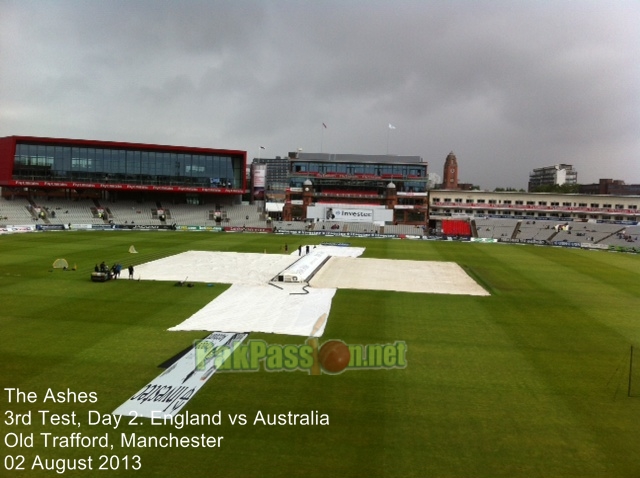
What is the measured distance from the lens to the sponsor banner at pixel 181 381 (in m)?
12.5

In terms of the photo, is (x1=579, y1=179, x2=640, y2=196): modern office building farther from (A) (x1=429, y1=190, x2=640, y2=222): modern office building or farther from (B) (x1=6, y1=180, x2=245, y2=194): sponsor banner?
(B) (x1=6, y1=180, x2=245, y2=194): sponsor banner

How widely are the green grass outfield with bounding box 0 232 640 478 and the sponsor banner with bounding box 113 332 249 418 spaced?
46 centimetres

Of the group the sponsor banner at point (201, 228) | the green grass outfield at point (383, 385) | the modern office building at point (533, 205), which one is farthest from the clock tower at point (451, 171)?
the green grass outfield at point (383, 385)

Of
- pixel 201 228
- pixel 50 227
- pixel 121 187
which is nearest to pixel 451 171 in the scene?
pixel 201 228

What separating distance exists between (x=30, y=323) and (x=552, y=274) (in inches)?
1491

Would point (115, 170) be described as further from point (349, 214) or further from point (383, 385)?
point (383, 385)

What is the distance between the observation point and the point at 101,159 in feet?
258

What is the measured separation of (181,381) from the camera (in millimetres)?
14297

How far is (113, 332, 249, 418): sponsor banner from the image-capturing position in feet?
41.0

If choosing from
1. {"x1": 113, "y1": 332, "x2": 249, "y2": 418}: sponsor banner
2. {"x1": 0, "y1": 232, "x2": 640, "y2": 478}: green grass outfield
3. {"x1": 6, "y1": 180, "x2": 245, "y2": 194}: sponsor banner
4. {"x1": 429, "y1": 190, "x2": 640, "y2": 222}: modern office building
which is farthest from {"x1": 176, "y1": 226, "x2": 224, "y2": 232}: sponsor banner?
{"x1": 113, "y1": 332, "x2": 249, "y2": 418}: sponsor banner

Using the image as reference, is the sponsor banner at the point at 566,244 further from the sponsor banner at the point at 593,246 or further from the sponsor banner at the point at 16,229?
the sponsor banner at the point at 16,229

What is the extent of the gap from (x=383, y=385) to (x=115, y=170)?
76261 millimetres

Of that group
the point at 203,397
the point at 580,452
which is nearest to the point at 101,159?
the point at 203,397

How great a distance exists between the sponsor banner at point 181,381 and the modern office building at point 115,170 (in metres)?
67.9
